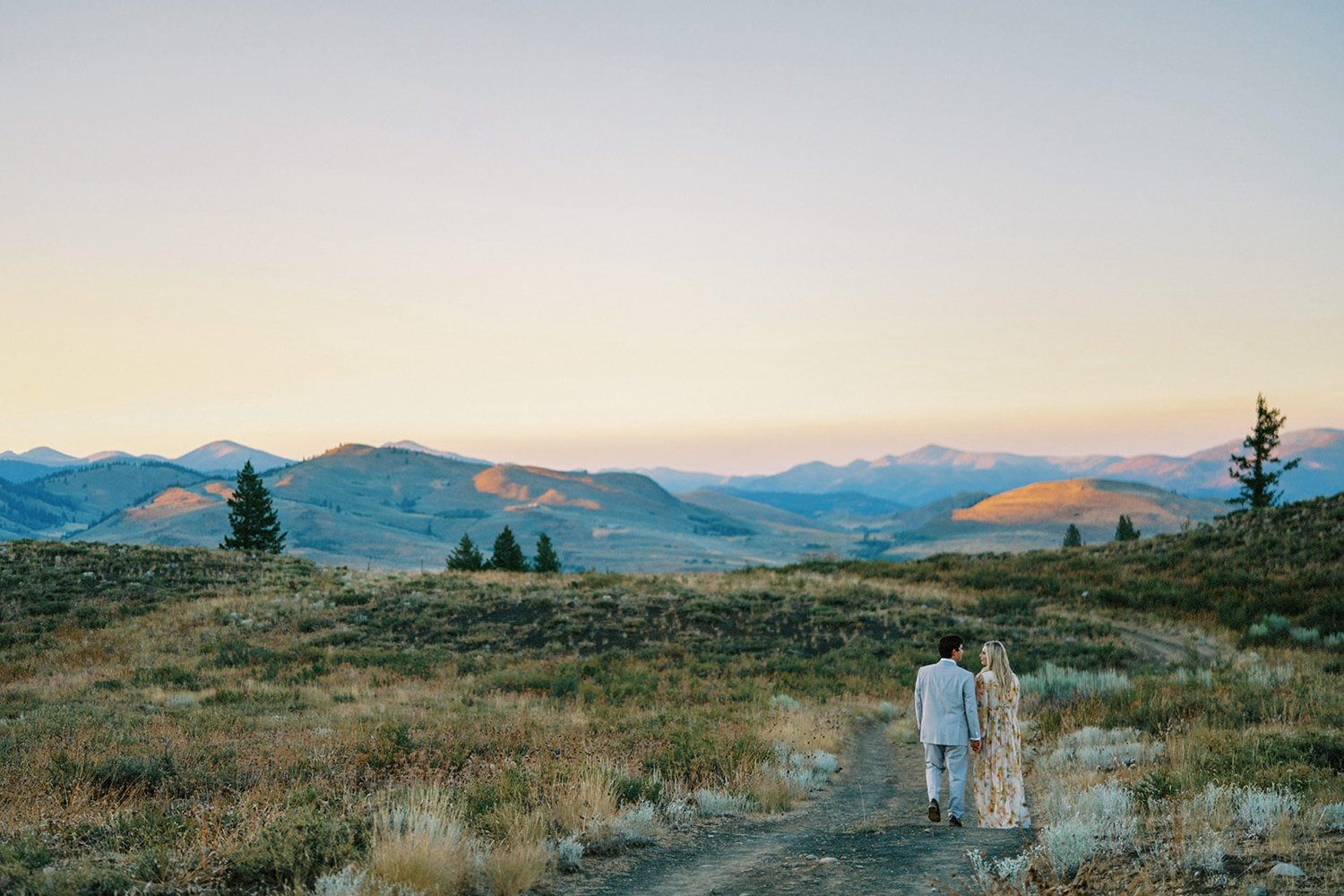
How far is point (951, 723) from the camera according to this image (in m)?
10.0

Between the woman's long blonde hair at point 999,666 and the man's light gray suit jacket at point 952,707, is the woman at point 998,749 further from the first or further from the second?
the man's light gray suit jacket at point 952,707

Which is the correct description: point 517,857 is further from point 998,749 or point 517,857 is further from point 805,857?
point 998,749

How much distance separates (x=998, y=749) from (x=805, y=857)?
2921 mm

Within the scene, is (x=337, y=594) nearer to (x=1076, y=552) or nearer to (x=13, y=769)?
(x=13, y=769)

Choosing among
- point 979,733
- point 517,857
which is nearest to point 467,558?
point 979,733

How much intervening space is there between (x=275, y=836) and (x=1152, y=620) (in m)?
34.5

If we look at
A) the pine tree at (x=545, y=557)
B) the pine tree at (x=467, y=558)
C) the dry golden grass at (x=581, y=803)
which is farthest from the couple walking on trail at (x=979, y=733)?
the pine tree at (x=545, y=557)

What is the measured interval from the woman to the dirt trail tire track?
614 millimetres

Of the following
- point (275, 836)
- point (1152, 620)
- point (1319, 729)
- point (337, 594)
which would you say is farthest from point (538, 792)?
point (1152, 620)

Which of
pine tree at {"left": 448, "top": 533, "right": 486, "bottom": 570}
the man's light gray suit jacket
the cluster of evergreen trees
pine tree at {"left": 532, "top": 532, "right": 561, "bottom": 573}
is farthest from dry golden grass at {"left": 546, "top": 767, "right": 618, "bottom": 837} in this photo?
pine tree at {"left": 532, "top": 532, "right": 561, "bottom": 573}

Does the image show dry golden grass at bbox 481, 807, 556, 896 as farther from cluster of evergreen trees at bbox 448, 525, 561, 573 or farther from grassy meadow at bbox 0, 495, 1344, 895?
cluster of evergreen trees at bbox 448, 525, 561, 573

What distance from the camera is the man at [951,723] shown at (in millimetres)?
9945

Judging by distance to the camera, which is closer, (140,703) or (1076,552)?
(140,703)

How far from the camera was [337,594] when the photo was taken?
3562 centimetres
